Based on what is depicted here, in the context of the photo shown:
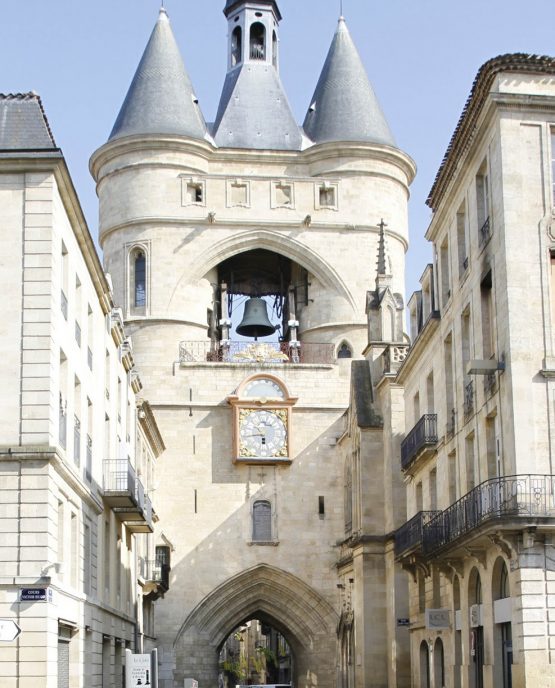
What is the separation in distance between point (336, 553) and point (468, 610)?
20.2 metres

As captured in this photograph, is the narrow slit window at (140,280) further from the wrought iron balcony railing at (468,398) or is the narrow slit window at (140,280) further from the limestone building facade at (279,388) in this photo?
the wrought iron balcony railing at (468,398)

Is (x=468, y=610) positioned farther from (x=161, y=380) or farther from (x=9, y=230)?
(x=161, y=380)

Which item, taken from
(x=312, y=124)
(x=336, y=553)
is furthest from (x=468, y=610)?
(x=312, y=124)

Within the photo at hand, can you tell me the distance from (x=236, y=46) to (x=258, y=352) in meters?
13.6

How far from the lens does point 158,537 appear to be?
4500 centimetres

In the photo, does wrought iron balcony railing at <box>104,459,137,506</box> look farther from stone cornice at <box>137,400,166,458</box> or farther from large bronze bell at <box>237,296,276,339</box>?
large bronze bell at <box>237,296,276,339</box>

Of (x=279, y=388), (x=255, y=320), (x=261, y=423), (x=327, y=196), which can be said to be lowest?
(x=261, y=423)

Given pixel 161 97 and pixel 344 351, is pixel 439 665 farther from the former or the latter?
pixel 161 97

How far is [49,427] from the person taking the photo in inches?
863

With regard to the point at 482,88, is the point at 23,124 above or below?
below

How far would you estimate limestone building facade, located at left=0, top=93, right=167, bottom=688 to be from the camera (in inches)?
837

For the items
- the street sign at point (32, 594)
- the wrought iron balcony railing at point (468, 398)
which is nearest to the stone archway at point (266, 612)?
the wrought iron balcony railing at point (468, 398)

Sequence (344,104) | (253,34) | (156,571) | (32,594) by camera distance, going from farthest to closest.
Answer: (253,34), (344,104), (156,571), (32,594)

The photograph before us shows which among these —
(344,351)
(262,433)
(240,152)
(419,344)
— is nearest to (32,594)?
(419,344)
